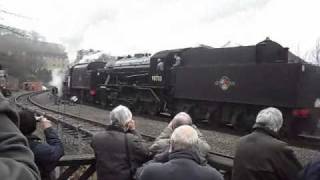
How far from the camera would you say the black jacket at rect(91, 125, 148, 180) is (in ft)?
15.8

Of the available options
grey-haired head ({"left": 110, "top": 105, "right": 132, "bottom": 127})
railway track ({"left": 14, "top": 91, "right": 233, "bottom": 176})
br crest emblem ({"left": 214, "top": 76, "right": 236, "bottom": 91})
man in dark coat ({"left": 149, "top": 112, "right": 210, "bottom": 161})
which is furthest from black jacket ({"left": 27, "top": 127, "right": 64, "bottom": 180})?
br crest emblem ({"left": 214, "top": 76, "right": 236, "bottom": 91})

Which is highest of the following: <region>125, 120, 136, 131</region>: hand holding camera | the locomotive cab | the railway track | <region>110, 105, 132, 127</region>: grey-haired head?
the locomotive cab

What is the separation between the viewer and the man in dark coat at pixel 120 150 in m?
4.81

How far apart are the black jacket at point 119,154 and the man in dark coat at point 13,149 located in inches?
130

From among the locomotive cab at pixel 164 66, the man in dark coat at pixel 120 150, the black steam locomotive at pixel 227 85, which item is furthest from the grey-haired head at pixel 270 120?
the locomotive cab at pixel 164 66

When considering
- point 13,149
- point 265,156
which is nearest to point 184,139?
point 265,156

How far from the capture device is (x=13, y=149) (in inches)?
57.8

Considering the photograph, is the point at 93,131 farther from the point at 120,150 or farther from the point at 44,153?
the point at 44,153

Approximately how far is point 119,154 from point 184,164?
4.79 ft

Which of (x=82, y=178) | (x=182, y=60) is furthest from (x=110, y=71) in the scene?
(x=82, y=178)

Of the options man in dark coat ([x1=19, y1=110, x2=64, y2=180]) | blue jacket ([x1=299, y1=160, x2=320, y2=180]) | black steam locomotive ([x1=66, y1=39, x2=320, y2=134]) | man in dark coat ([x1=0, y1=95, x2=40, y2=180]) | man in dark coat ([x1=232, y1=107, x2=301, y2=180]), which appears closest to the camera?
man in dark coat ([x1=0, y1=95, x2=40, y2=180])

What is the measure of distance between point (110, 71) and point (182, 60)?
943 centimetres

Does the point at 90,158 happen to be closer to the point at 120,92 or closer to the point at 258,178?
the point at 258,178

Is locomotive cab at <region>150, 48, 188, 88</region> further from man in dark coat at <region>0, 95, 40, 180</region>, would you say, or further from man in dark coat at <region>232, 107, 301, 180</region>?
man in dark coat at <region>0, 95, 40, 180</region>
